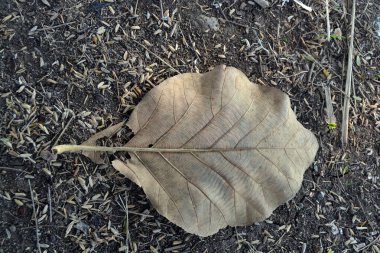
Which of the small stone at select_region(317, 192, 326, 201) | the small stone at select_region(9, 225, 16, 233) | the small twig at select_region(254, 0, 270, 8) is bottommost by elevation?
the small stone at select_region(317, 192, 326, 201)

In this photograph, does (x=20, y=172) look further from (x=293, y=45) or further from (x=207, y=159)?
(x=293, y=45)

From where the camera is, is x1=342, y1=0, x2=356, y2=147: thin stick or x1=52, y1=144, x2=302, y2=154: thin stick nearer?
x1=52, y1=144, x2=302, y2=154: thin stick

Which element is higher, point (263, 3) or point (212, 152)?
point (263, 3)

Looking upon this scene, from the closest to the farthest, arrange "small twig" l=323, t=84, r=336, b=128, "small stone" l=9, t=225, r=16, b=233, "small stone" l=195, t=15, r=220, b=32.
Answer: "small stone" l=9, t=225, r=16, b=233 < "small stone" l=195, t=15, r=220, b=32 < "small twig" l=323, t=84, r=336, b=128

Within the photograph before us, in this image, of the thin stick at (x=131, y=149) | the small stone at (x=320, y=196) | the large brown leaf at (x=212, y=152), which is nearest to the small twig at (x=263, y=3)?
the large brown leaf at (x=212, y=152)

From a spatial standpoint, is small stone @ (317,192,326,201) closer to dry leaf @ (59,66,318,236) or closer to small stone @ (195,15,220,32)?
dry leaf @ (59,66,318,236)

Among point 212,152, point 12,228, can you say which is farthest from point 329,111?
point 12,228

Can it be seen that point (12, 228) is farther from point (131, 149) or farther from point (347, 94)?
point (347, 94)

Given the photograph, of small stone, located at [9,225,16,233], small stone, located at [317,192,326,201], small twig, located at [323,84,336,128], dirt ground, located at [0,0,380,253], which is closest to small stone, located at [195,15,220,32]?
dirt ground, located at [0,0,380,253]
